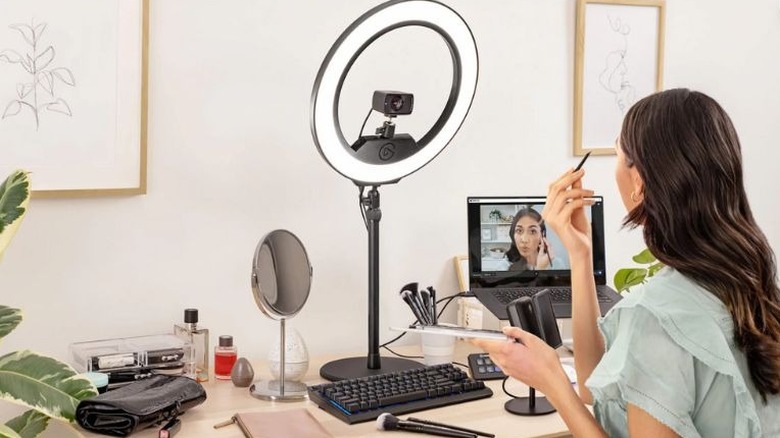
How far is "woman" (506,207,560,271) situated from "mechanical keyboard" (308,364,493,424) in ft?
1.39

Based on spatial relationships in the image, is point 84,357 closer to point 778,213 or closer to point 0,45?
point 0,45

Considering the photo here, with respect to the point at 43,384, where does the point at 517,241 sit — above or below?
above

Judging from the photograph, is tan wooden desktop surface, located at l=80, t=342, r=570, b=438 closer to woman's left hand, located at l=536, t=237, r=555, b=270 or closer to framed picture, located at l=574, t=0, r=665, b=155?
woman's left hand, located at l=536, t=237, r=555, b=270

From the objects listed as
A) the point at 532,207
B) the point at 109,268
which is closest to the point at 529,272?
the point at 532,207

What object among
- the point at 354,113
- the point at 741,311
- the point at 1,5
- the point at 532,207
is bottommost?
the point at 741,311

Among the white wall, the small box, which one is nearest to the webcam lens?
the white wall

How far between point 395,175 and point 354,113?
0.95 feet

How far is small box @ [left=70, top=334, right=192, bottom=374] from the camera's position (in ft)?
6.42

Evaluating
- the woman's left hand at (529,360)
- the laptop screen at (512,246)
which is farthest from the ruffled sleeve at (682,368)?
the laptop screen at (512,246)

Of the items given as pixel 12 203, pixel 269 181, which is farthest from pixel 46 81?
pixel 269 181

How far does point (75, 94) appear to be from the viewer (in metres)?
2.05

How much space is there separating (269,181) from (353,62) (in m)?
0.39

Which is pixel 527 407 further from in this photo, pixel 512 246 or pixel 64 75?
pixel 64 75

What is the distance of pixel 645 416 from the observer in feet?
4.60
